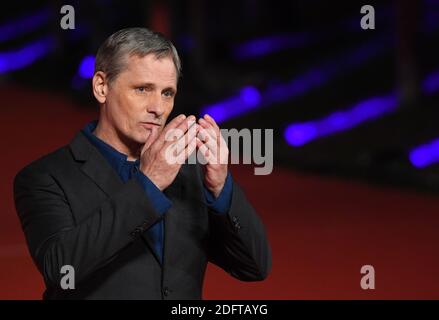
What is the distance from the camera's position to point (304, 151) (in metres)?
10.2

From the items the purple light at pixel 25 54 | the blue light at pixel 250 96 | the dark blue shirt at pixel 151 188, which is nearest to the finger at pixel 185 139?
the dark blue shirt at pixel 151 188

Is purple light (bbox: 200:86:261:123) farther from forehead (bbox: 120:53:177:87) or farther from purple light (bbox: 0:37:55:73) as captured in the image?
forehead (bbox: 120:53:177:87)

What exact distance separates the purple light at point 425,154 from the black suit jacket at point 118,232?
6604mm

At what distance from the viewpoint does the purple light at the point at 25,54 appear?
15312 mm

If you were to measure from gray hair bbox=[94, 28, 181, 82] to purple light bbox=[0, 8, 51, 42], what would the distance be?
46.6ft

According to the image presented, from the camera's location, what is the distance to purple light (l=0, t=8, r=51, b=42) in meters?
16.8

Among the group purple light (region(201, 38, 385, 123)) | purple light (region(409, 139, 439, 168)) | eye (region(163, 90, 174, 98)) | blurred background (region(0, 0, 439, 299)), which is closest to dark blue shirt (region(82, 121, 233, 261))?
eye (region(163, 90, 174, 98))

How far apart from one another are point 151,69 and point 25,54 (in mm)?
13416

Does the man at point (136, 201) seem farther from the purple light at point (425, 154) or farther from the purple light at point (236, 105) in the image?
the purple light at point (236, 105)

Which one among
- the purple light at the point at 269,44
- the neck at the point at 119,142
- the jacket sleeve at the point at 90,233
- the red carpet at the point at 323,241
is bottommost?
the jacket sleeve at the point at 90,233

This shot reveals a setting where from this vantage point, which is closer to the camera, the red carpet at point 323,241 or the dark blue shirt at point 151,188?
the dark blue shirt at point 151,188

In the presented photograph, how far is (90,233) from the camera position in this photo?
2490 millimetres

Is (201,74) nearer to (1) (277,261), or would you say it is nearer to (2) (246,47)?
(2) (246,47)

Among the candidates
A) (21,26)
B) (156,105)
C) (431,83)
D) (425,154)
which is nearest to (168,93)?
(156,105)
